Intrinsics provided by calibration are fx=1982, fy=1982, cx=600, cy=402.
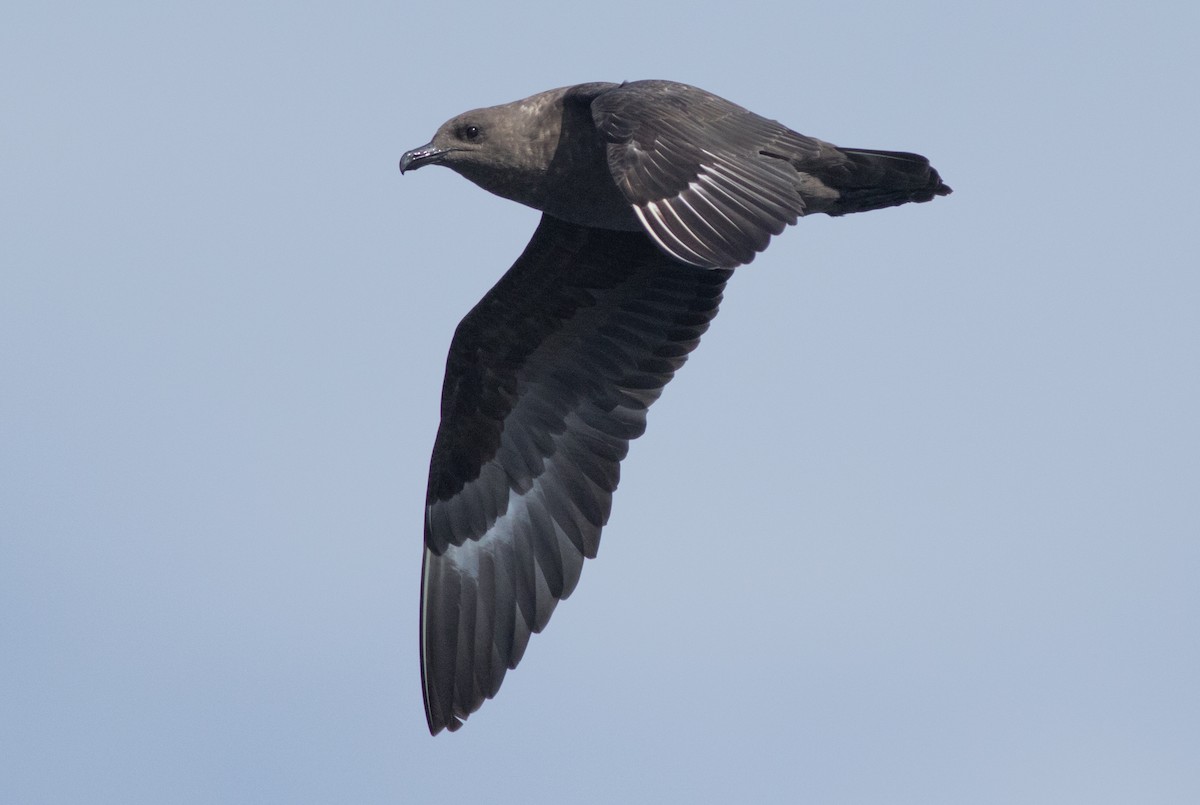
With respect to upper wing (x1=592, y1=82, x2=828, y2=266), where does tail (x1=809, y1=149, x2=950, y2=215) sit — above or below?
above

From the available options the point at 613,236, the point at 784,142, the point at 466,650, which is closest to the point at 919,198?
the point at 784,142

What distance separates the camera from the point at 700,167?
7668 millimetres

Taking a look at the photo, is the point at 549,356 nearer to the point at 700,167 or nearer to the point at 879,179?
the point at 879,179

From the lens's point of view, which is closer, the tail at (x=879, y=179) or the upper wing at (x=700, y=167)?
the upper wing at (x=700, y=167)

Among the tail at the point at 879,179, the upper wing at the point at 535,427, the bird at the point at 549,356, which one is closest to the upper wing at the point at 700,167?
the bird at the point at 549,356

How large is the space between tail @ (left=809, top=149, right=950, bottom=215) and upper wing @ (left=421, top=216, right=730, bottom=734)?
0.90m

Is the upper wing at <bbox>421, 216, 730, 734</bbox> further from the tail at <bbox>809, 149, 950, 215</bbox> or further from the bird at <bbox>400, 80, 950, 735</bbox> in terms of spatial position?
the tail at <bbox>809, 149, 950, 215</bbox>

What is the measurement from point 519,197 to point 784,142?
4.21 feet

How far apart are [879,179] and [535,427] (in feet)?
7.38

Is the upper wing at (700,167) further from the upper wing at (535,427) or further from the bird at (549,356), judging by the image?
the upper wing at (535,427)

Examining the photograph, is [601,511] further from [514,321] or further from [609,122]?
[609,122]

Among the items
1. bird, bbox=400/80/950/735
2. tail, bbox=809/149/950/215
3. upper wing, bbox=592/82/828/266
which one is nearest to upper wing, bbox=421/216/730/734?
bird, bbox=400/80/950/735

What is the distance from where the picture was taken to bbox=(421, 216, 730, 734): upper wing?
944 cm

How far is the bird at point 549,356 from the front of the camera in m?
8.64
